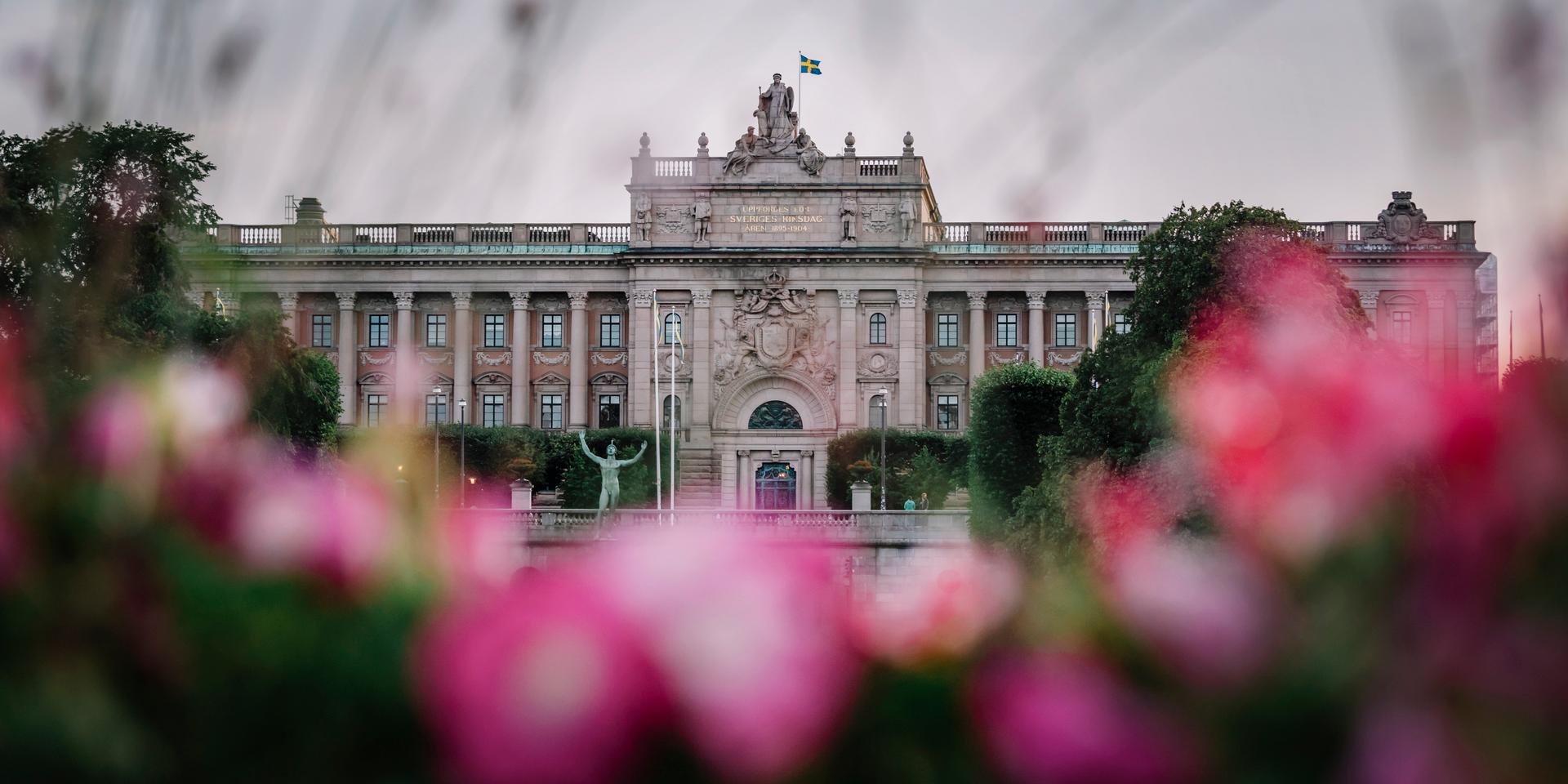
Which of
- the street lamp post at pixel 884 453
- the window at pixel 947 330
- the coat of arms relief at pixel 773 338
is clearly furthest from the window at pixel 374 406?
the window at pixel 947 330

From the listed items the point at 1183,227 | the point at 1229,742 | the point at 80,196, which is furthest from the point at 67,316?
the point at 1183,227

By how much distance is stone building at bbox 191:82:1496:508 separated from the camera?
64.5 metres

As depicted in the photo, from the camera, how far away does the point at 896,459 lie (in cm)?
5941

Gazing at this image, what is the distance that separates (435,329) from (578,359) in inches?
284

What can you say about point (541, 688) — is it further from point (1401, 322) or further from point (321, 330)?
point (1401, 322)

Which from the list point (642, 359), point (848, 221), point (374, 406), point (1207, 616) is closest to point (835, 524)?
point (642, 359)

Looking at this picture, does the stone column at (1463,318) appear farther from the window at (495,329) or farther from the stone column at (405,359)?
the stone column at (405,359)

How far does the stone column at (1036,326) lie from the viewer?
6662 cm

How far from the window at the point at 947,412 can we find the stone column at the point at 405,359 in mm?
22003

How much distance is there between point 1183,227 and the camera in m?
30.4

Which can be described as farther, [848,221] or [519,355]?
[519,355]

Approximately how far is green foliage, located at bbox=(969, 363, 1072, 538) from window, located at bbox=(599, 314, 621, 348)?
26610mm

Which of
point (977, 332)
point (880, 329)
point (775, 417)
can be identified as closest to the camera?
point (775, 417)

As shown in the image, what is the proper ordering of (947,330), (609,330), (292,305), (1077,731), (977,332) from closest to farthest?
(1077,731) → (292,305) → (977,332) → (947,330) → (609,330)
